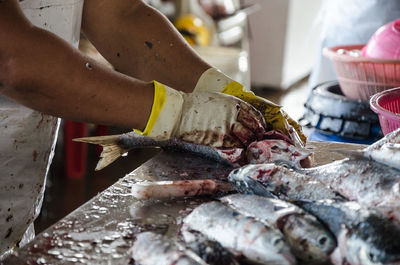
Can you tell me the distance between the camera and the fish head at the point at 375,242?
112cm

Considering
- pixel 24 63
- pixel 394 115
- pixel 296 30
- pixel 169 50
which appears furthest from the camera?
pixel 296 30

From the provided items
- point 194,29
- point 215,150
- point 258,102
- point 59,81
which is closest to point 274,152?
point 215,150

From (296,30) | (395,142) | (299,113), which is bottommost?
(299,113)

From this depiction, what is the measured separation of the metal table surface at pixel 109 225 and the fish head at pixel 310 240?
322 millimetres

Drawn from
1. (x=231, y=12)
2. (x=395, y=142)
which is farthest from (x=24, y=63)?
(x=231, y=12)

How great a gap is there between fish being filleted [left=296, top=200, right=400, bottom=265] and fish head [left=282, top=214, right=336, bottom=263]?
0.02 metres

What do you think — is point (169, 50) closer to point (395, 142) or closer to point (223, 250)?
point (395, 142)

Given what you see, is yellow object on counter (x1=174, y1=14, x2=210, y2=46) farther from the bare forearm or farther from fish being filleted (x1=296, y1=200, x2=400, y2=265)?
fish being filleted (x1=296, y1=200, x2=400, y2=265)

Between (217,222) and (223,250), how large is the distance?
94 millimetres

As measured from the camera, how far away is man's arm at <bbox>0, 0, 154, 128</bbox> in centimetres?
150

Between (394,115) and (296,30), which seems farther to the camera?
→ (296,30)

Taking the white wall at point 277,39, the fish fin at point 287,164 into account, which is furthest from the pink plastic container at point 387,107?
the white wall at point 277,39

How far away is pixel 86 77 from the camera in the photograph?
1.60 meters

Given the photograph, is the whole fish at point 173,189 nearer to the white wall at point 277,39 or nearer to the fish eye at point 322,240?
the fish eye at point 322,240
